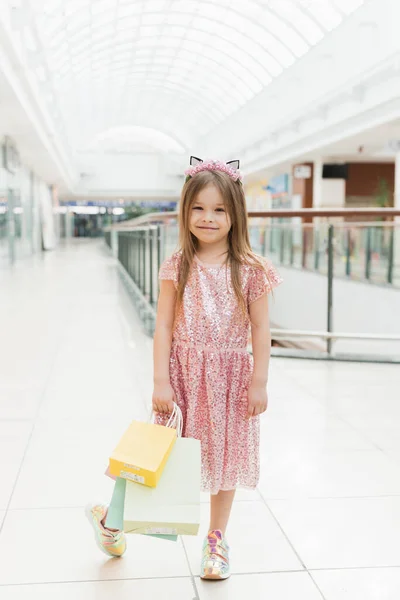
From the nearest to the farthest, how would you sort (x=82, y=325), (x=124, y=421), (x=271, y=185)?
1. (x=124, y=421)
2. (x=82, y=325)
3. (x=271, y=185)

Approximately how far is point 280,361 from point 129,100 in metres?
35.7

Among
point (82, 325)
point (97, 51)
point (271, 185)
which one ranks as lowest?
point (82, 325)

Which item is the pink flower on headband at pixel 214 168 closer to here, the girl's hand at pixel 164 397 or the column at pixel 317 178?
the girl's hand at pixel 164 397

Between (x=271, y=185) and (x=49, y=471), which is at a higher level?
(x=271, y=185)

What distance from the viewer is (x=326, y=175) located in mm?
23781

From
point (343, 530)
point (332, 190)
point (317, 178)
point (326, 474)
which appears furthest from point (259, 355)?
point (332, 190)

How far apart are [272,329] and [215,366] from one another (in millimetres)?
3242

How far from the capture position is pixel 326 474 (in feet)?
9.26

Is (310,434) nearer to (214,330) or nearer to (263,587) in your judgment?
(263,587)

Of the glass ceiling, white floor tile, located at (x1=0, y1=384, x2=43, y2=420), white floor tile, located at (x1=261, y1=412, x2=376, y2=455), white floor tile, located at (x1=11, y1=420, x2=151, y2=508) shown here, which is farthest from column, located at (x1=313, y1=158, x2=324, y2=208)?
white floor tile, located at (x1=11, y1=420, x2=151, y2=508)

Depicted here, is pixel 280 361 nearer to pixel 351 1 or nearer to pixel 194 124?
pixel 351 1

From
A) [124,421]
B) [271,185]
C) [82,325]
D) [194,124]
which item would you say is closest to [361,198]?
[271,185]

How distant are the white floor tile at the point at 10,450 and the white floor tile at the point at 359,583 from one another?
1.17 metres

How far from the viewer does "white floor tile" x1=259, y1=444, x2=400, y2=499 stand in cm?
265
